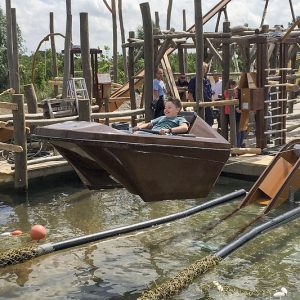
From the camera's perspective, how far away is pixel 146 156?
20.1 ft

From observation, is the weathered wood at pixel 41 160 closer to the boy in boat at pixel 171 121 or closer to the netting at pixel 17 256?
the netting at pixel 17 256

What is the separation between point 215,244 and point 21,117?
3.87m

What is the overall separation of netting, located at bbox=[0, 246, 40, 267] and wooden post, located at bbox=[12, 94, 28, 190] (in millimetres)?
3221

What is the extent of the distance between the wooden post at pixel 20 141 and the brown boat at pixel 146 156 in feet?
10.5

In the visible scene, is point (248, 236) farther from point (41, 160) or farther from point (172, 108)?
point (41, 160)

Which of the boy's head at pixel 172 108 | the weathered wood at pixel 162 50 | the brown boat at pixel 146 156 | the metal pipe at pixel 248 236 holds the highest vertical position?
the weathered wood at pixel 162 50

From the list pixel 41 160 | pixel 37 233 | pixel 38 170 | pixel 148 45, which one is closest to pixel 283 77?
pixel 148 45

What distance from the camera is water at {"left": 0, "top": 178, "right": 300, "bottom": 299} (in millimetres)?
6180

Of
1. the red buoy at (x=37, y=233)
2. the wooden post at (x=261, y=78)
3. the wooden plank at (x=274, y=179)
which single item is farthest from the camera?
the wooden post at (x=261, y=78)

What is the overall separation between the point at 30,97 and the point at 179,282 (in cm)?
708

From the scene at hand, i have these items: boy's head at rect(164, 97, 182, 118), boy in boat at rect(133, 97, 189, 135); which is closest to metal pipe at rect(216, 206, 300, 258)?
boy in boat at rect(133, 97, 189, 135)

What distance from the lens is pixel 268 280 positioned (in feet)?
20.9

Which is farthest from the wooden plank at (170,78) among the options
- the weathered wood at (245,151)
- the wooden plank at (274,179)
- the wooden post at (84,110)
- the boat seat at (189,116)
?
the boat seat at (189,116)

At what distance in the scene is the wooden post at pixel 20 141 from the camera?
9.62 metres
